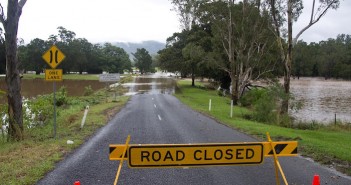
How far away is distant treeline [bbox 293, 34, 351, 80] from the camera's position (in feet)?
407

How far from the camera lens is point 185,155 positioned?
5.88m

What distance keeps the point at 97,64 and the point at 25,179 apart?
12403 cm

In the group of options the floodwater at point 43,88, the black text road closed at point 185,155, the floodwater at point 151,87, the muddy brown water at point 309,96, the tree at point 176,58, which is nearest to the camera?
the black text road closed at point 185,155

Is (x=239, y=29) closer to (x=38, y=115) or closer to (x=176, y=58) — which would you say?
(x=38, y=115)

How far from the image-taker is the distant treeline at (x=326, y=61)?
124 meters

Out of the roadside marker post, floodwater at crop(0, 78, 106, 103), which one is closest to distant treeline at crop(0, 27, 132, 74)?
floodwater at crop(0, 78, 106, 103)

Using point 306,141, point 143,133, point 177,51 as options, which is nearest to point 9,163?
point 143,133

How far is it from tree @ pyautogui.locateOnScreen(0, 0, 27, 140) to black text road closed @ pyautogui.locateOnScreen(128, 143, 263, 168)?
29.1 feet

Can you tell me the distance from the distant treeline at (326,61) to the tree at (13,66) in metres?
117

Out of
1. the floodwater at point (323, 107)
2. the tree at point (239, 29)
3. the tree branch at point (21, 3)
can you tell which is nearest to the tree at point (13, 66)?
the tree branch at point (21, 3)

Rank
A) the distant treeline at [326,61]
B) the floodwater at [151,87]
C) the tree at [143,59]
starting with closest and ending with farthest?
the floodwater at [151,87]
the distant treeline at [326,61]
the tree at [143,59]

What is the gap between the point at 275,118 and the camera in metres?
22.7

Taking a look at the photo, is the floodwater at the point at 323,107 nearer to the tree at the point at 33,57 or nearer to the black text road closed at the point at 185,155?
the black text road closed at the point at 185,155

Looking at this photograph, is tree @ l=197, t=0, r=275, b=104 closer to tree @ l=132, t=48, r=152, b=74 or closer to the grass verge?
the grass verge
